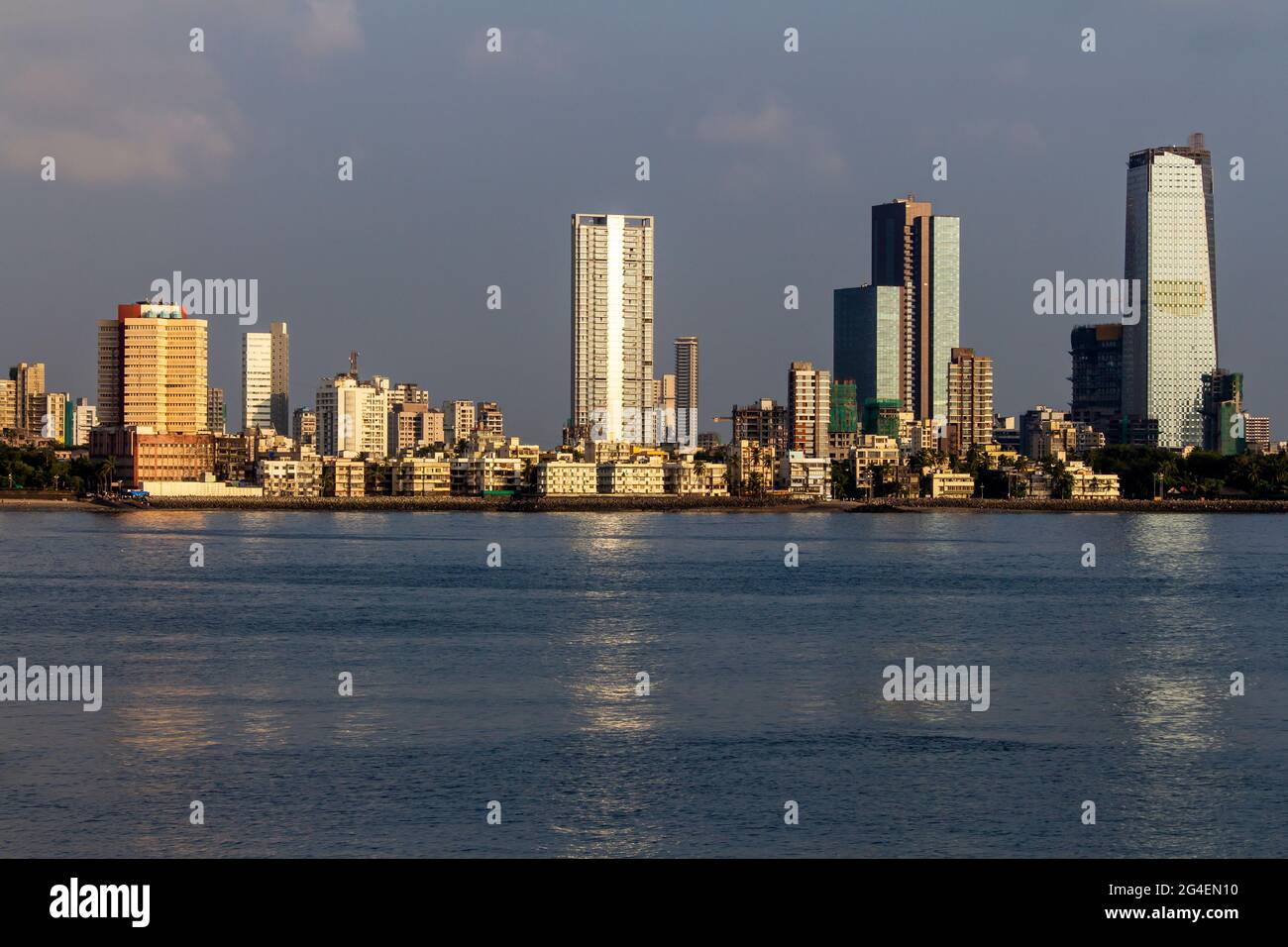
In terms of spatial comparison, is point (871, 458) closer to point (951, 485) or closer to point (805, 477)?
point (805, 477)

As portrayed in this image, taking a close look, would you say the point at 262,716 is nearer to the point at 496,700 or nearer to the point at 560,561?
the point at 496,700

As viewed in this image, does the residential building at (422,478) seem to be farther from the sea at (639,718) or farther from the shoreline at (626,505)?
the sea at (639,718)

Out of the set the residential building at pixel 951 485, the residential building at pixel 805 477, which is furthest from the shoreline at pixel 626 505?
the residential building at pixel 805 477


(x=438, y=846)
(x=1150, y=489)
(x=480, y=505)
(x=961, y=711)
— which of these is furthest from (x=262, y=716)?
(x=1150, y=489)

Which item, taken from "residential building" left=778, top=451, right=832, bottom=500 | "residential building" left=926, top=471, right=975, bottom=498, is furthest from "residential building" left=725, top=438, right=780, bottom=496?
"residential building" left=926, top=471, right=975, bottom=498
